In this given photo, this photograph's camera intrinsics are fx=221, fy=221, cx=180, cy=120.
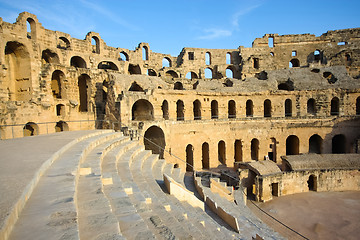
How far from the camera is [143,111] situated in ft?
65.7

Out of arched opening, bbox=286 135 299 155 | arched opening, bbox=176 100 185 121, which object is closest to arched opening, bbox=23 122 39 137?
arched opening, bbox=176 100 185 121

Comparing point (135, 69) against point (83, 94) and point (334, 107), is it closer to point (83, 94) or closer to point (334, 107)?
point (83, 94)

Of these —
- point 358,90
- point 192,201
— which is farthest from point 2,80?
point 358,90

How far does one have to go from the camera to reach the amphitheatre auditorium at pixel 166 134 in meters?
3.97

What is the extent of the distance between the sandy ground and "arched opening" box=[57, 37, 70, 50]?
75.2 ft

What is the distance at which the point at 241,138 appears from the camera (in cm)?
2127

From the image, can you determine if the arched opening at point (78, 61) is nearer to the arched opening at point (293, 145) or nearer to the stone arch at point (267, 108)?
the stone arch at point (267, 108)

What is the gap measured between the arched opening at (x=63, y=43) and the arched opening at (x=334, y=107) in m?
28.5

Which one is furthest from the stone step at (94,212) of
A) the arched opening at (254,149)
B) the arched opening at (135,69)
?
the arched opening at (135,69)

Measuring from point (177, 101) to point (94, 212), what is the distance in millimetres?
18302

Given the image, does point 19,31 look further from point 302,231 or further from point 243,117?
point 302,231

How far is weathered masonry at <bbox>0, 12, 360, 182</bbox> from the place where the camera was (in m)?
17.0

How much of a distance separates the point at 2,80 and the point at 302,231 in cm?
2038

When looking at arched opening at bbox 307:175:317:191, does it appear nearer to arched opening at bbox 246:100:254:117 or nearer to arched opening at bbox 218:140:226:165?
arched opening at bbox 218:140:226:165
